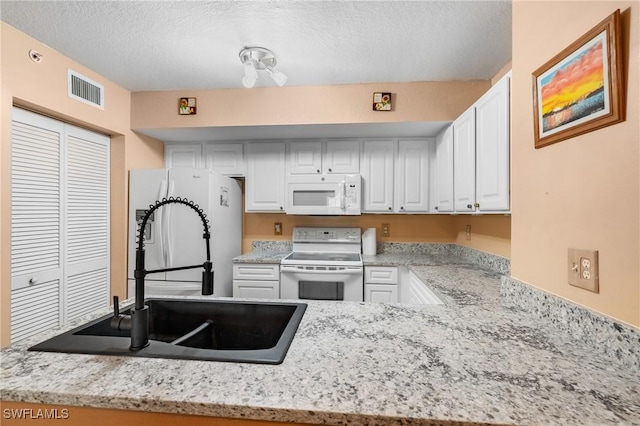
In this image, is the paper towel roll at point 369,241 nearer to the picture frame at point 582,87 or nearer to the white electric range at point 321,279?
the white electric range at point 321,279

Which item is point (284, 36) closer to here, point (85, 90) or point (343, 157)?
point (343, 157)

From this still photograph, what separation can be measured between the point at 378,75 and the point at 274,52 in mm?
891

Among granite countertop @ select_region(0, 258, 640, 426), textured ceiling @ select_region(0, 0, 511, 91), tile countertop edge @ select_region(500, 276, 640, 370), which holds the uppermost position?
textured ceiling @ select_region(0, 0, 511, 91)

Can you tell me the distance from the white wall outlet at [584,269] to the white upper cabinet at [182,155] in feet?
10.3

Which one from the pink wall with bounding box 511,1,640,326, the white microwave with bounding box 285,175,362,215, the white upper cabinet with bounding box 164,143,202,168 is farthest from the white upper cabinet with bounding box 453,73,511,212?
the white upper cabinet with bounding box 164,143,202,168

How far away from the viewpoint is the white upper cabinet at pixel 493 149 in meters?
1.46

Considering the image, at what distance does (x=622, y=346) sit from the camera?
29.0 inches

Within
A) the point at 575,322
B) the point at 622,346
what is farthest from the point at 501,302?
the point at 622,346

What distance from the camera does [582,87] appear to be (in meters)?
0.86

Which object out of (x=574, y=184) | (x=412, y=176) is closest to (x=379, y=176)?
(x=412, y=176)

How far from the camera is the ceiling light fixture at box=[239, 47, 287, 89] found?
76.5 inches

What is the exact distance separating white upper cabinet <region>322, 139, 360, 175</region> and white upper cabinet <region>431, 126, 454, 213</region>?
2.56ft

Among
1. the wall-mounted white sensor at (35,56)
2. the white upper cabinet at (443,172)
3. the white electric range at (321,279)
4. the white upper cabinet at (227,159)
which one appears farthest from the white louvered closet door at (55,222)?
the white upper cabinet at (443,172)

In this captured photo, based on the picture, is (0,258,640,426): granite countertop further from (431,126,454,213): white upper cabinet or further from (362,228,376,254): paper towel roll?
(362,228,376,254): paper towel roll
